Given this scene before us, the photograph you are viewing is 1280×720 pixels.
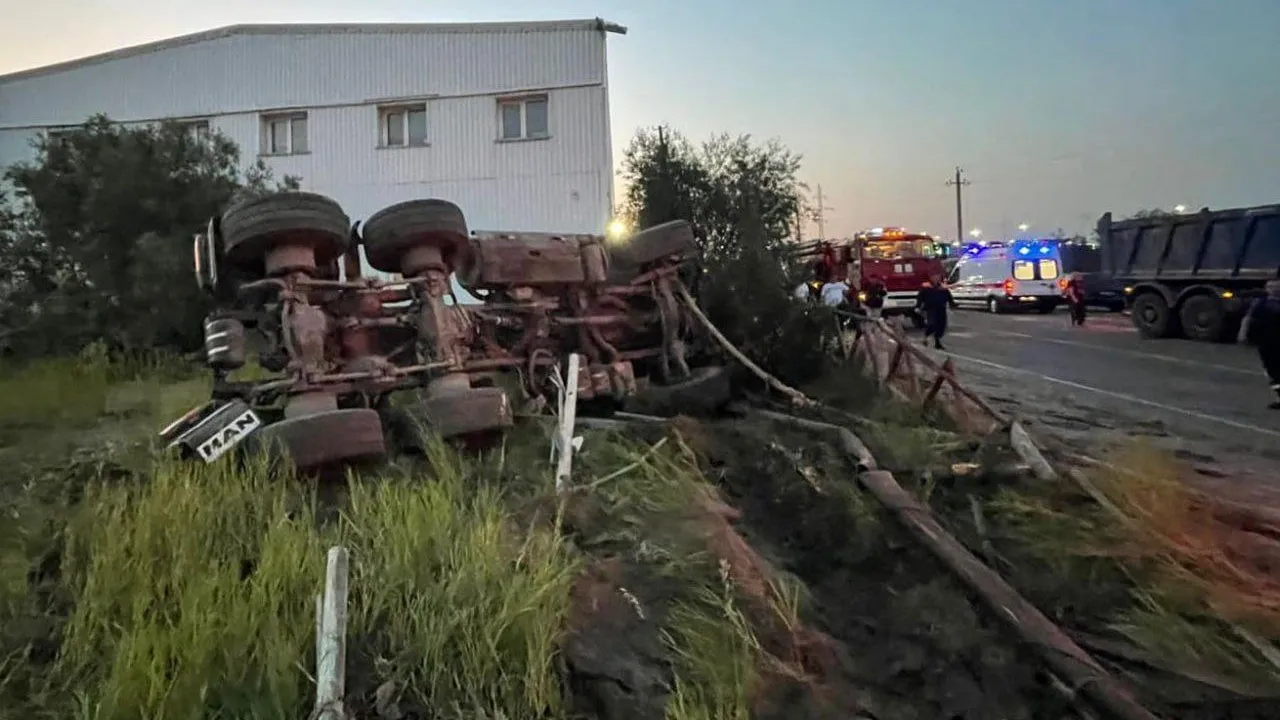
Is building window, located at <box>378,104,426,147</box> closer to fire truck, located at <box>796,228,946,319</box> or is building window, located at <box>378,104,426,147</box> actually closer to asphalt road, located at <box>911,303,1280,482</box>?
fire truck, located at <box>796,228,946,319</box>

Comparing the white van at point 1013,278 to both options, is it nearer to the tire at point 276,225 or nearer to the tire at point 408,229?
the tire at point 408,229

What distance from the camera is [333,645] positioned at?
9.29 feet

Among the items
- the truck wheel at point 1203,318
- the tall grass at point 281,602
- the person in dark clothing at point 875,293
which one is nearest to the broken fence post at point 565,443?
the tall grass at point 281,602

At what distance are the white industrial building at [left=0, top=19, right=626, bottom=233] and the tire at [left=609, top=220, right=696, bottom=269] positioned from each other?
12526 mm

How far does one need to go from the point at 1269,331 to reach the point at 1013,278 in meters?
20.0

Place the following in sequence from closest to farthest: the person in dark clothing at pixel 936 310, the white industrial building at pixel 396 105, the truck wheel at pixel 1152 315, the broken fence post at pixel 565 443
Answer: the broken fence post at pixel 565 443 < the person in dark clothing at pixel 936 310 < the truck wheel at pixel 1152 315 < the white industrial building at pixel 396 105

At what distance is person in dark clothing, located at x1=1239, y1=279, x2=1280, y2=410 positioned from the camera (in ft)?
33.5

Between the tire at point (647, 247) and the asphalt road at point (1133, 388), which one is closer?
the tire at point (647, 247)

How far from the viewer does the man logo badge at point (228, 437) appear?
4590 mm

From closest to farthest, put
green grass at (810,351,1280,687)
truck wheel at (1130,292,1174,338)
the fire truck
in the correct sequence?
1. green grass at (810,351,1280,687)
2. truck wheel at (1130,292,1174,338)
3. the fire truck

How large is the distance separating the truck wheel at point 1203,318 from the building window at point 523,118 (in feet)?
43.4

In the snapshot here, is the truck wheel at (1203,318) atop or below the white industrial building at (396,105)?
below

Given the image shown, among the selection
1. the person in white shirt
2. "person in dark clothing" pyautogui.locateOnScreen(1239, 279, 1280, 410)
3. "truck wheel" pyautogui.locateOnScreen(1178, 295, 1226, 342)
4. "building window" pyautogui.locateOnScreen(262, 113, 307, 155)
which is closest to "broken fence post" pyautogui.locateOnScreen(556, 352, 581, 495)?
"person in dark clothing" pyautogui.locateOnScreen(1239, 279, 1280, 410)

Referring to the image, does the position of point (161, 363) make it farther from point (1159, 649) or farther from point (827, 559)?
point (1159, 649)
